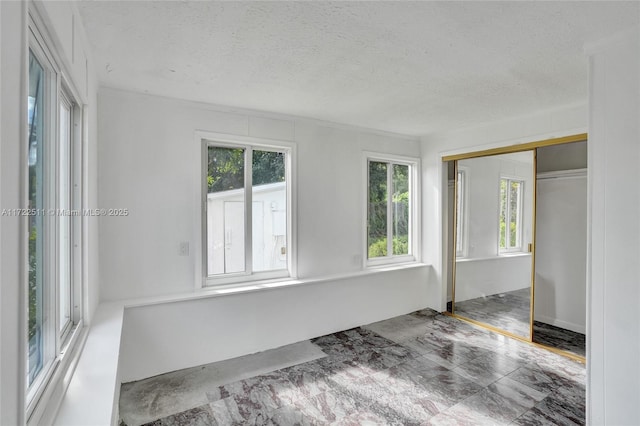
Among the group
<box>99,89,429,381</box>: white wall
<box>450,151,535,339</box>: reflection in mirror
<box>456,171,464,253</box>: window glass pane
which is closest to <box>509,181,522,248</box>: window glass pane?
<box>450,151,535,339</box>: reflection in mirror

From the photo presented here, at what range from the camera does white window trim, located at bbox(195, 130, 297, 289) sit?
3.10m

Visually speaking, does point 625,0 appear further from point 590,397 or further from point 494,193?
point 494,193

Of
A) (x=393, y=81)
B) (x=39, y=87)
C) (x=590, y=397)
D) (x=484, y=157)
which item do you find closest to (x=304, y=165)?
(x=393, y=81)

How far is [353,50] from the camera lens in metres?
2.09

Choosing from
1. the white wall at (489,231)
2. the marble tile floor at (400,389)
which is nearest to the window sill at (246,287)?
the marble tile floor at (400,389)

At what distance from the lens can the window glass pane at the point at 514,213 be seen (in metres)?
3.77

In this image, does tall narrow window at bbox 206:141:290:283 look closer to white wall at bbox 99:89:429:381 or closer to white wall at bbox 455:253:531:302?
white wall at bbox 99:89:429:381

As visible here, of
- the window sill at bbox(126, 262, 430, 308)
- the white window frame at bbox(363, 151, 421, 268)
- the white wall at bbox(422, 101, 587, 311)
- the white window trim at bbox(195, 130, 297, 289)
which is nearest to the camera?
the window sill at bbox(126, 262, 430, 308)

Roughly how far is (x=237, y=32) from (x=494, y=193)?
11.5 ft

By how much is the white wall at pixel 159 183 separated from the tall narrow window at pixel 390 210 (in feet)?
3.40

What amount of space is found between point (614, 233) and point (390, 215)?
8.97 feet

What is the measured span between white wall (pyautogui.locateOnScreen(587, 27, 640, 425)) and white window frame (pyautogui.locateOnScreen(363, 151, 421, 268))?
246 centimetres

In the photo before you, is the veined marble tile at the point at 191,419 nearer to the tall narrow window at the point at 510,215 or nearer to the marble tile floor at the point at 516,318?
the marble tile floor at the point at 516,318

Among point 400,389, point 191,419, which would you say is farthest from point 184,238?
point 400,389
